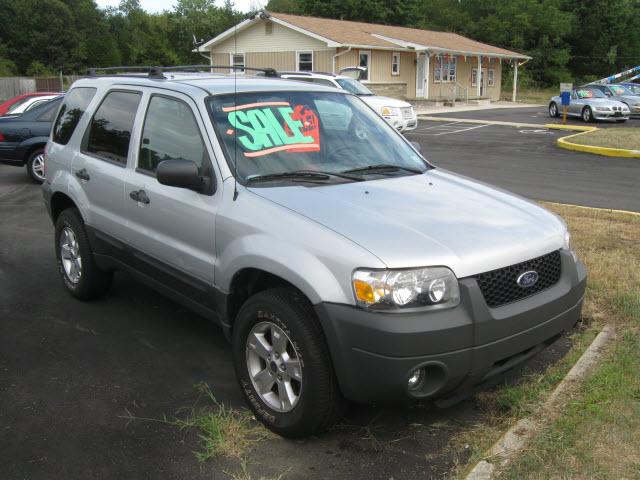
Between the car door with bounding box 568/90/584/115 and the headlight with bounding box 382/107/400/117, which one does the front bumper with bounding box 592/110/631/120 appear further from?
the headlight with bounding box 382/107/400/117

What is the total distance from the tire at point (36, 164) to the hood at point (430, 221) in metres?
9.84

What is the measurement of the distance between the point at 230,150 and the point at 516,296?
72.1 inches

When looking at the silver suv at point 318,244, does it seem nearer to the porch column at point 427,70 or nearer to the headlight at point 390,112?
the headlight at point 390,112

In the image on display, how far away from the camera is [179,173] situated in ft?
12.4

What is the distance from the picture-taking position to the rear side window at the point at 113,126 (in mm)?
4852

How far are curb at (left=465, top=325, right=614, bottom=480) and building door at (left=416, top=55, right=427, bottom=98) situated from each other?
36158 mm

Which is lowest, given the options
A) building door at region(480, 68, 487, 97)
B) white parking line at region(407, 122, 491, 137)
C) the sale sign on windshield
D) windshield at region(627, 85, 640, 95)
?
white parking line at region(407, 122, 491, 137)

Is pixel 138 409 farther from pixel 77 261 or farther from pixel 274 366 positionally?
pixel 77 261

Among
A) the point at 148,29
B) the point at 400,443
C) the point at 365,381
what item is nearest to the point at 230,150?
the point at 365,381

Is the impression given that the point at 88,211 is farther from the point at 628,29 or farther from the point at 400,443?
the point at 628,29

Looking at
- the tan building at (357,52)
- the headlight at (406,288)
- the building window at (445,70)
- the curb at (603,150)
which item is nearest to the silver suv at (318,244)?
the headlight at (406,288)

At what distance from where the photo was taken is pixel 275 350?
3527 mm

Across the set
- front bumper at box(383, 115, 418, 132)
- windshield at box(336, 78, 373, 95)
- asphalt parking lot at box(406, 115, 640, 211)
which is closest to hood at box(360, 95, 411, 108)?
windshield at box(336, 78, 373, 95)

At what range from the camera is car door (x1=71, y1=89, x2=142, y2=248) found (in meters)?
4.84
